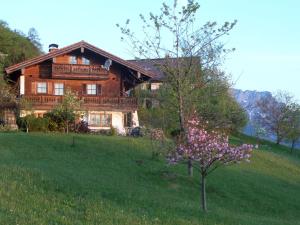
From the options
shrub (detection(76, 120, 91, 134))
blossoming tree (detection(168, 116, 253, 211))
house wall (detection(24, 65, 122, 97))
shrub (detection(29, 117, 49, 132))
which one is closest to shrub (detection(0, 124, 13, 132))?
shrub (detection(29, 117, 49, 132))

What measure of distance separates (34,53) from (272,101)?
3140 cm

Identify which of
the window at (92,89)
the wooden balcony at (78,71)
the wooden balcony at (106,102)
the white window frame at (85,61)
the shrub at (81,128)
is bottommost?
the shrub at (81,128)

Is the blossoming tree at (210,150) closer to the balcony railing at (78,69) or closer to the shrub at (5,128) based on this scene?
the shrub at (5,128)

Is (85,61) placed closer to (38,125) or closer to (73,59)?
(73,59)

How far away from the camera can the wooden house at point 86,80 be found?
43344 mm

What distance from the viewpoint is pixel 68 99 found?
36531 millimetres

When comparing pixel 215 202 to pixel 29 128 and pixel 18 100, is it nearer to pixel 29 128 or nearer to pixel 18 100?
pixel 29 128

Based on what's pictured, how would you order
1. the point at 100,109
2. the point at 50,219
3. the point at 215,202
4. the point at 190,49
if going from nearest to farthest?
the point at 50,219 → the point at 215,202 → the point at 190,49 → the point at 100,109

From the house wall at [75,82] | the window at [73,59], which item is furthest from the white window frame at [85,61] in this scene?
the house wall at [75,82]

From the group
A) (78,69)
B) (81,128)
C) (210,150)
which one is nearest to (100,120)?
(78,69)

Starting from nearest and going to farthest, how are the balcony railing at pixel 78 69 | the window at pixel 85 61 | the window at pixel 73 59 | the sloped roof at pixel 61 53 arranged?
the sloped roof at pixel 61 53 < the balcony railing at pixel 78 69 < the window at pixel 73 59 < the window at pixel 85 61

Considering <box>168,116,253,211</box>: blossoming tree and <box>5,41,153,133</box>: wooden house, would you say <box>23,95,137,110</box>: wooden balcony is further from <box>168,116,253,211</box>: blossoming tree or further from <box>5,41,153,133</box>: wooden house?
<box>168,116,253,211</box>: blossoming tree

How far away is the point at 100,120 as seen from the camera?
145 ft

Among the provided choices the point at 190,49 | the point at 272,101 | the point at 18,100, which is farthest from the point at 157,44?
the point at 272,101
